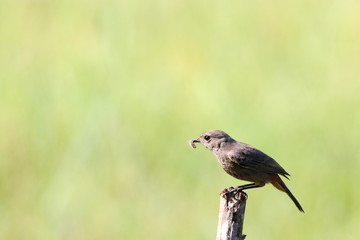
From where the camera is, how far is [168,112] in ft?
39.4

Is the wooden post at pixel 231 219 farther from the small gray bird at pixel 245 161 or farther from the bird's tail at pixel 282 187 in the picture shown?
the bird's tail at pixel 282 187

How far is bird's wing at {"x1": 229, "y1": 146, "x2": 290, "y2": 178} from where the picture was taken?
845 centimetres

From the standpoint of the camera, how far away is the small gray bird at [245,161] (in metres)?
8.46

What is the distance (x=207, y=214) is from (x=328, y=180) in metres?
1.39

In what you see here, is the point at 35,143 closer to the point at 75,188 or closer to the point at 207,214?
the point at 75,188

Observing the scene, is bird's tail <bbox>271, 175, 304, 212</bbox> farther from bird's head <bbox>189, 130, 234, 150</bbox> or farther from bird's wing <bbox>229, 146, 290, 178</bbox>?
bird's head <bbox>189, 130, 234, 150</bbox>

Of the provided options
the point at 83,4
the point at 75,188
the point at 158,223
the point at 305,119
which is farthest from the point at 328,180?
the point at 83,4

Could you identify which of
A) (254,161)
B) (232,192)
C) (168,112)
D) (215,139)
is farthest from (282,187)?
(168,112)

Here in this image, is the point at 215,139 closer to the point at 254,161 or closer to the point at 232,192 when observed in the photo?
the point at 254,161

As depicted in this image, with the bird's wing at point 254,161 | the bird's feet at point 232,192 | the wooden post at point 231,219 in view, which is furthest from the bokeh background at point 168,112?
the wooden post at point 231,219

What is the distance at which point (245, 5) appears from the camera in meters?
13.5

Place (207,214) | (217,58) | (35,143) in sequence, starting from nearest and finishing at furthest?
(207,214)
(35,143)
(217,58)

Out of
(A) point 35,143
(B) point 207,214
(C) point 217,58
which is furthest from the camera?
(C) point 217,58

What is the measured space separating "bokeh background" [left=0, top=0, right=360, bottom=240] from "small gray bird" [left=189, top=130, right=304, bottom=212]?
2144 millimetres
